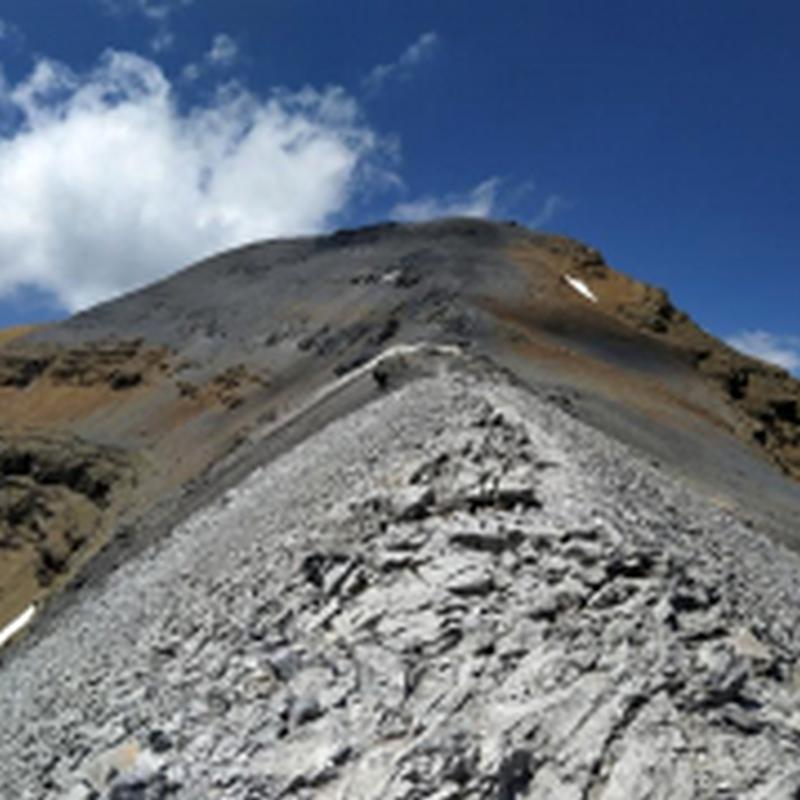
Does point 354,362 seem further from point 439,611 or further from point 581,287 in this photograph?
point 439,611

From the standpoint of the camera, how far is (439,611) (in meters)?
10.8

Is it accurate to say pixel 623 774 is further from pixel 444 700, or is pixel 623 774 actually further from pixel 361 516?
pixel 361 516

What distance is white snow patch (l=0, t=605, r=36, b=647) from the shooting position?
93.0ft

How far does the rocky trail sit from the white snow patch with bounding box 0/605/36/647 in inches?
481

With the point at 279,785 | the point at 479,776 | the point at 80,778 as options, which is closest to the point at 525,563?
the point at 479,776

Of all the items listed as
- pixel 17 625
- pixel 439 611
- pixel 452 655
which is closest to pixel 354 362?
pixel 17 625

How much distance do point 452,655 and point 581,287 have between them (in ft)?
139

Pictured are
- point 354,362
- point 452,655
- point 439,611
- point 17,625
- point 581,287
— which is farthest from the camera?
point 581,287

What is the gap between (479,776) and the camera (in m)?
8.80

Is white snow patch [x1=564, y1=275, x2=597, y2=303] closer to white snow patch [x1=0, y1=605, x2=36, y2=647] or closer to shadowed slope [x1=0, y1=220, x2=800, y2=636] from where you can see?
shadowed slope [x1=0, y1=220, x2=800, y2=636]

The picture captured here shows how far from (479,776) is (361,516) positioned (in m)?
5.58

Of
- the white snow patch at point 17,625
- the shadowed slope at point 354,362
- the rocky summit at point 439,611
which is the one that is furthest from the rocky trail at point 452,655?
the white snow patch at point 17,625

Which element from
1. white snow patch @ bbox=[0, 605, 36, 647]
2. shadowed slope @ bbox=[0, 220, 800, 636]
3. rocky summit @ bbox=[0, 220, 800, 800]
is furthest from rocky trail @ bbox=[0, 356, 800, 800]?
white snow patch @ bbox=[0, 605, 36, 647]

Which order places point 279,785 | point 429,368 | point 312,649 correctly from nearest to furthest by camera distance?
point 279,785, point 312,649, point 429,368
